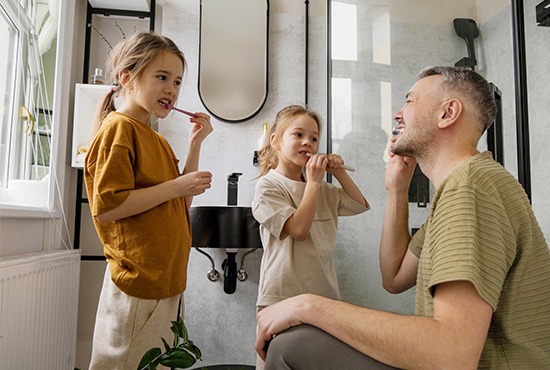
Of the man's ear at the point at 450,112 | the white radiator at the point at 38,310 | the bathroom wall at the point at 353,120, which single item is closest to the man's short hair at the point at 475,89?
the man's ear at the point at 450,112

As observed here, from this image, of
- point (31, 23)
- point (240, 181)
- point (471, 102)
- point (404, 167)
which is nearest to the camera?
point (471, 102)

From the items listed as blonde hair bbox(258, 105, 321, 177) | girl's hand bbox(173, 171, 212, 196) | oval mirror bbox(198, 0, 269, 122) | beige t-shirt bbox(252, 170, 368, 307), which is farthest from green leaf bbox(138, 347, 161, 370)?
oval mirror bbox(198, 0, 269, 122)

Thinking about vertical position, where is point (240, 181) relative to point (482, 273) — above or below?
above

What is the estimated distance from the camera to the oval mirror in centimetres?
242

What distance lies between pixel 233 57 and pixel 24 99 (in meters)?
1.20

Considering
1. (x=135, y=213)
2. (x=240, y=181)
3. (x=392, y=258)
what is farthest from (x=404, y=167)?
(x=240, y=181)

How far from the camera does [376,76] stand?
1.70m

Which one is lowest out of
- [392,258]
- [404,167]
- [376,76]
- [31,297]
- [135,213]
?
[31,297]

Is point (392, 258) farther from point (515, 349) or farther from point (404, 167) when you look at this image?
point (515, 349)

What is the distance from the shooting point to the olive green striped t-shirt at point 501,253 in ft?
2.29

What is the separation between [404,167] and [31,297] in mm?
1260

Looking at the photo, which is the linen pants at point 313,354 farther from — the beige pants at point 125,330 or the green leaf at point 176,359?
the beige pants at point 125,330

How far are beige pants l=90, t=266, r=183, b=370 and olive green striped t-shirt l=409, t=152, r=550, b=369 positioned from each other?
29.0 inches

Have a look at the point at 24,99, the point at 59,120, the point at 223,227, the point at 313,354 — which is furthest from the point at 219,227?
the point at 313,354
